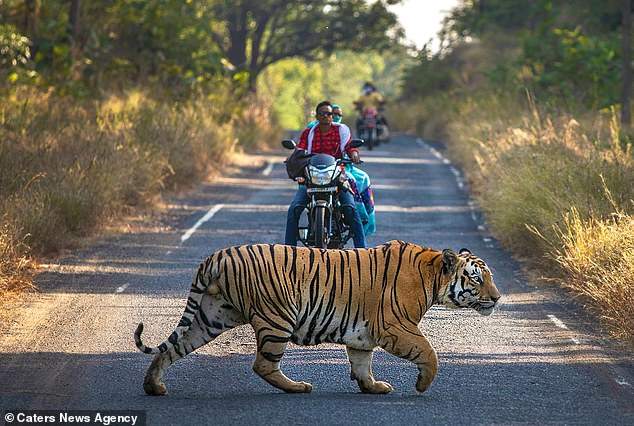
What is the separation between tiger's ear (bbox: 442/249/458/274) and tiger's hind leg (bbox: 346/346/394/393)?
750 mm

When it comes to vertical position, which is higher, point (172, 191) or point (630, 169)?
point (630, 169)

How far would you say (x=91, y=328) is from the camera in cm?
1182

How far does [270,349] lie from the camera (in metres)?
8.94

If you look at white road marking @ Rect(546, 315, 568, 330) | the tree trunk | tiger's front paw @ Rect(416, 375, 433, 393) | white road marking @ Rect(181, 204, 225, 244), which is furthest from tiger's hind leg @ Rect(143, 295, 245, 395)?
the tree trunk

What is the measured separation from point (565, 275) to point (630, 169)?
2.62 m

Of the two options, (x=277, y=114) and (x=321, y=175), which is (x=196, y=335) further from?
(x=277, y=114)

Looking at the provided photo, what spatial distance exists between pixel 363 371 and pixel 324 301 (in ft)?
1.82

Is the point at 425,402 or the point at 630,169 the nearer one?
the point at 425,402

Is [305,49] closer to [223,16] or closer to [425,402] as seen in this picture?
[223,16]

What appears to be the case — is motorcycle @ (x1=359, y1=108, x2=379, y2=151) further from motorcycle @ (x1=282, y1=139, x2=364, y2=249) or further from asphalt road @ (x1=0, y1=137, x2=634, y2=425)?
motorcycle @ (x1=282, y1=139, x2=364, y2=249)

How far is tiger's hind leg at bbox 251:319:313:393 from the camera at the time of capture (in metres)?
8.94

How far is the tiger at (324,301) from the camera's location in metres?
9.02

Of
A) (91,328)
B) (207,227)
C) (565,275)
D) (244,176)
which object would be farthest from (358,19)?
(91,328)

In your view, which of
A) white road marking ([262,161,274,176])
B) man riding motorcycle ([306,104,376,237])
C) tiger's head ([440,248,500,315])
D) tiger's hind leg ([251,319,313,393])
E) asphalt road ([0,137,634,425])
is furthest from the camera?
white road marking ([262,161,274,176])
